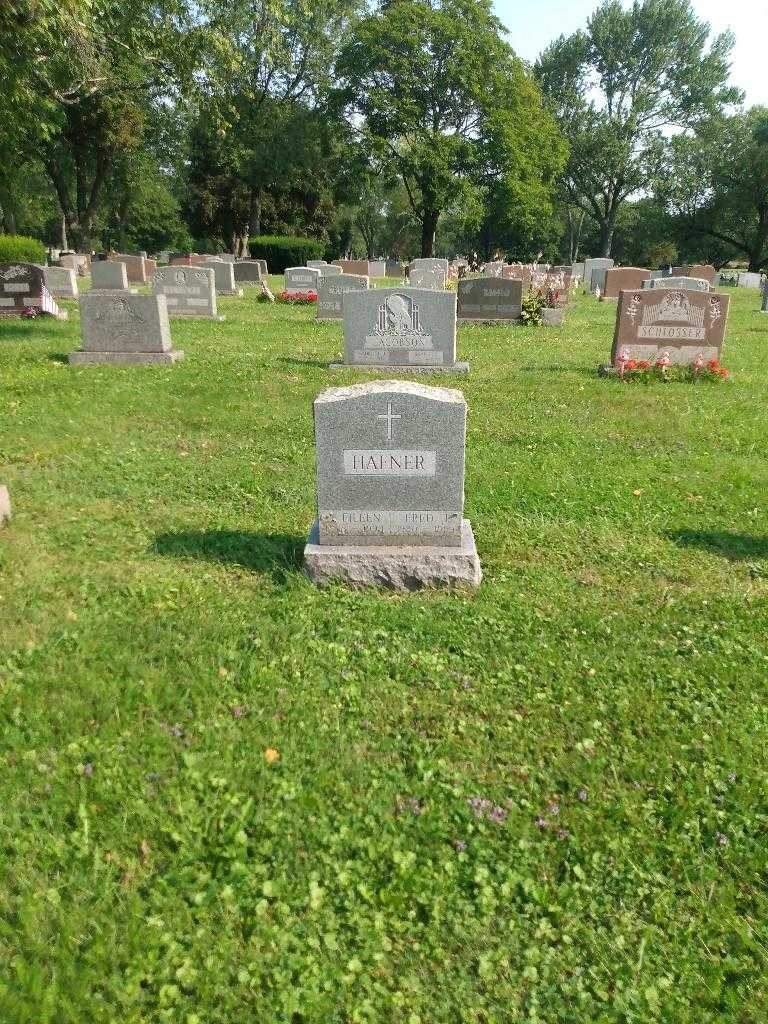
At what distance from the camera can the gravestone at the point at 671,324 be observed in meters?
10.9

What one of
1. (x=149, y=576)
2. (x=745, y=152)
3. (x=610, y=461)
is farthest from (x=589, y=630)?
(x=745, y=152)

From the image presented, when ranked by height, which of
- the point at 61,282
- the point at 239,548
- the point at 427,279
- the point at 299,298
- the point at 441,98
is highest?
the point at 441,98

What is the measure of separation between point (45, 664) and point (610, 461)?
527 cm

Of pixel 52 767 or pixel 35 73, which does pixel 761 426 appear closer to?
pixel 52 767

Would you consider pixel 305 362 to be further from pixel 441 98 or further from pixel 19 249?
pixel 441 98

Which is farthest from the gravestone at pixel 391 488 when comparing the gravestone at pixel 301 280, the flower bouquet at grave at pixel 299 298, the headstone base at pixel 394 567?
the gravestone at pixel 301 280

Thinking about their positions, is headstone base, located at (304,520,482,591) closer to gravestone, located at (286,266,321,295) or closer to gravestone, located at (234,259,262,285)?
gravestone, located at (286,266,321,295)

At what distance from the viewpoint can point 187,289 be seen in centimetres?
1728

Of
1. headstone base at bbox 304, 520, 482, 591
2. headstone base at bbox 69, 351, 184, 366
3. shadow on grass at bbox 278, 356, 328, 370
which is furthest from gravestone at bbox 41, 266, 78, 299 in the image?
headstone base at bbox 304, 520, 482, 591

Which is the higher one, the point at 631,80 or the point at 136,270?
the point at 631,80

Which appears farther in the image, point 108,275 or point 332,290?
point 108,275

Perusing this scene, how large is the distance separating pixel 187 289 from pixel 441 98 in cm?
2710

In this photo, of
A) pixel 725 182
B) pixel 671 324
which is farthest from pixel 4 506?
pixel 725 182

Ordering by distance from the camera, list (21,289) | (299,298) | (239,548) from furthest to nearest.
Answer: (299,298), (21,289), (239,548)
